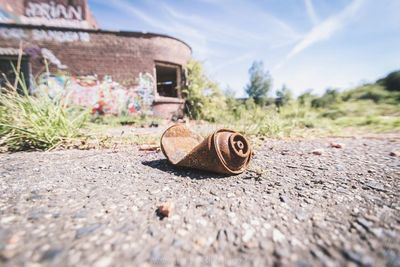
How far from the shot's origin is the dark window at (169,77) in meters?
9.69

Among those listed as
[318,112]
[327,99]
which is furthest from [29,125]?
[327,99]

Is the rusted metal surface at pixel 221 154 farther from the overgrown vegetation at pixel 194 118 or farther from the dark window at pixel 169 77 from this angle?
the dark window at pixel 169 77

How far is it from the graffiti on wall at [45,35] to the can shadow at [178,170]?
803cm

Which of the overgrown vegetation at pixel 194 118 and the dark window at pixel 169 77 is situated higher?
the dark window at pixel 169 77

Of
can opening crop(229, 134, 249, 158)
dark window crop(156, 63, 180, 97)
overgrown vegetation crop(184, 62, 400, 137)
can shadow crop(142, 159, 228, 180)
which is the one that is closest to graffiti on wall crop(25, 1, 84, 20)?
dark window crop(156, 63, 180, 97)

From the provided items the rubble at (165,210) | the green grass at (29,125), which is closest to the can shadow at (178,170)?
the rubble at (165,210)

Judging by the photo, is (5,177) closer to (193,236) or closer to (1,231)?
(1,231)

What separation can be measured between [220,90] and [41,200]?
8992 millimetres

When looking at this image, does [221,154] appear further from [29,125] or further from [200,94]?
[200,94]

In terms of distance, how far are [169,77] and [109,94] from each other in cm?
421

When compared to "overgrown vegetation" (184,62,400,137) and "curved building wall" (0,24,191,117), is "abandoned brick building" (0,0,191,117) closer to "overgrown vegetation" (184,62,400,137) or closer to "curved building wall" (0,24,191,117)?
"curved building wall" (0,24,191,117)

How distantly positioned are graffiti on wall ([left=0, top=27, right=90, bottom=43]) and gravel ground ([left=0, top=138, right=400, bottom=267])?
25.3 feet

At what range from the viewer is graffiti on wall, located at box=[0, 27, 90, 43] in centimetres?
748

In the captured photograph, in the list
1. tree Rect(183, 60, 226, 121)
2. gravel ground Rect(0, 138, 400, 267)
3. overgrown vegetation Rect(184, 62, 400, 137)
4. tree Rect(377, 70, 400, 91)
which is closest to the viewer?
gravel ground Rect(0, 138, 400, 267)
